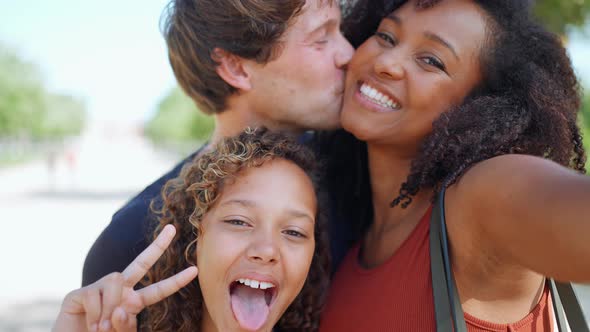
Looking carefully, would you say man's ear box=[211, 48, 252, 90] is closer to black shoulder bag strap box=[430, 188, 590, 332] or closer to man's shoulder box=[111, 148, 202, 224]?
man's shoulder box=[111, 148, 202, 224]

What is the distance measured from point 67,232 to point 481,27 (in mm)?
11334

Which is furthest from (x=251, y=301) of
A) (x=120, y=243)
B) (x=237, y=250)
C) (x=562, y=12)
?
(x=562, y=12)

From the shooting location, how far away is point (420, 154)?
246 centimetres

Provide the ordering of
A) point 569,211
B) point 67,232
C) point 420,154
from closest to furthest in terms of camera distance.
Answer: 1. point 569,211
2. point 420,154
3. point 67,232

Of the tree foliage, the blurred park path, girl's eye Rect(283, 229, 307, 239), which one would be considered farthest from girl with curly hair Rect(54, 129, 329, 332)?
the tree foliage

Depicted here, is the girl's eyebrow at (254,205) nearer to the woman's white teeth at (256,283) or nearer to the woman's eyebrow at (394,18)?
the woman's white teeth at (256,283)

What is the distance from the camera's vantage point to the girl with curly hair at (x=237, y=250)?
2.05 m

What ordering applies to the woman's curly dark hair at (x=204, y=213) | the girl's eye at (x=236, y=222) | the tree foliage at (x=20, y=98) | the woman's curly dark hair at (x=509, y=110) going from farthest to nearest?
the tree foliage at (x=20, y=98)
the woman's curly dark hair at (x=204, y=213)
the girl's eye at (x=236, y=222)
the woman's curly dark hair at (x=509, y=110)

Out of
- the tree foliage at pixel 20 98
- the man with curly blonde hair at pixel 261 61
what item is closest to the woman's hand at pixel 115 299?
the man with curly blonde hair at pixel 261 61

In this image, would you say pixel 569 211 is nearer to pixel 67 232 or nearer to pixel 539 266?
pixel 539 266

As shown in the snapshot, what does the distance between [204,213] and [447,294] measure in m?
1.04

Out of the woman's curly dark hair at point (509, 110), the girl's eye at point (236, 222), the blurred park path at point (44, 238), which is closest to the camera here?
the woman's curly dark hair at point (509, 110)

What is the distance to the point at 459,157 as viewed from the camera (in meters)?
2.20

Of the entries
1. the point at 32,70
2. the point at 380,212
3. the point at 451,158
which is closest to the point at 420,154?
the point at 451,158
